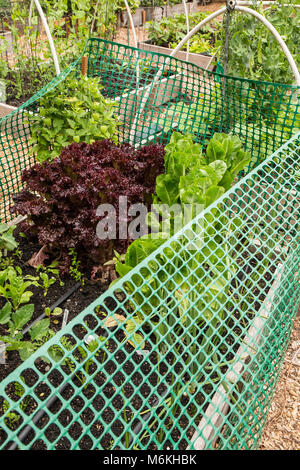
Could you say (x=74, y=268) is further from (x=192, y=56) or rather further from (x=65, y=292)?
(x=192, y=56)

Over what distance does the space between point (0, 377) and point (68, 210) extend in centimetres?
102

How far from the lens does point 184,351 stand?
4.18 ft

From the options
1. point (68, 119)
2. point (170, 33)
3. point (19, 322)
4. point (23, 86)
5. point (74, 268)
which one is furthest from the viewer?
point (170, 33)

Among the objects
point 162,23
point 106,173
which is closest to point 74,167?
point 106,173

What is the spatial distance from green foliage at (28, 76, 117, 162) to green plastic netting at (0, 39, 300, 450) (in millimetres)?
142

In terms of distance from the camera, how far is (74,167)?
2580 mm

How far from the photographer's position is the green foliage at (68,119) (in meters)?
2.99

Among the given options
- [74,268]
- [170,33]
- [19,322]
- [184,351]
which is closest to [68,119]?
[74,268]

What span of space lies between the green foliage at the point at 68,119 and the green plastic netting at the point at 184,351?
5.6 inches

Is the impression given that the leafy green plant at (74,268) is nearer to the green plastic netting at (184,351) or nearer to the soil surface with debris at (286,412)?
the green plastic netting at (184,351)

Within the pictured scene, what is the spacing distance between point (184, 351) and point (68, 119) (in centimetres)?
219

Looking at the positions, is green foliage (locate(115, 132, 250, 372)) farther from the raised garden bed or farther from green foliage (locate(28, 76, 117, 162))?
the raised garden bed

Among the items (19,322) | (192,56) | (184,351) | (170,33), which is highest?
(170,33)
